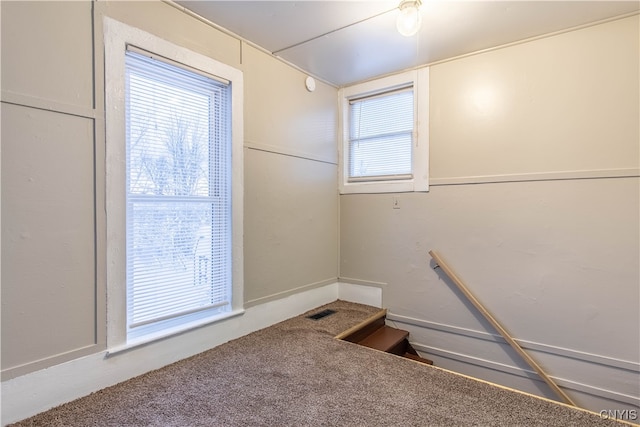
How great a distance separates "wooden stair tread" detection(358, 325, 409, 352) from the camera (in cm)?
280

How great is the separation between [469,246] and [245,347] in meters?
2.01

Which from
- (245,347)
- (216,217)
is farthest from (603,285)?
(216,217)

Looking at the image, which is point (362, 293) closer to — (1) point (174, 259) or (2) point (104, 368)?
(1) point (174, 259)

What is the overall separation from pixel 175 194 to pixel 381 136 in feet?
6.83

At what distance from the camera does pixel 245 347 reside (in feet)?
7.68

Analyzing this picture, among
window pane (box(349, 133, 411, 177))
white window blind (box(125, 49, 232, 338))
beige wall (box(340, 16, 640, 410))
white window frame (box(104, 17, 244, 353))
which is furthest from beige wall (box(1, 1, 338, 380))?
beige wall (box(340, 16, 640, 410))

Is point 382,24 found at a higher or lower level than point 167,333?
higher

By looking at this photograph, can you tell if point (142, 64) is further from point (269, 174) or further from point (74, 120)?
point (269, 174)

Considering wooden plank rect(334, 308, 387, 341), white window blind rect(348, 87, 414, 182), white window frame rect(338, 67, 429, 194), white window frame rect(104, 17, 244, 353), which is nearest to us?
white window frame rect(104, 17, 244, 353)

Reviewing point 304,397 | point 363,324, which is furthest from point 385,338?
point 304,397

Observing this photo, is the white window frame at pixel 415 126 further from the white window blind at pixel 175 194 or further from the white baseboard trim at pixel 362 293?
the white window blind at pixel 175 194

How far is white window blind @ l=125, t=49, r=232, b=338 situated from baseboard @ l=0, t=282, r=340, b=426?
0.42 feet

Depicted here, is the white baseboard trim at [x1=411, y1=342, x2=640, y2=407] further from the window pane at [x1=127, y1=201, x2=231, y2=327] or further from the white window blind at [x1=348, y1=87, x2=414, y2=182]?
the window pane at [x1=127, y1=201, x2=231, y2=327]

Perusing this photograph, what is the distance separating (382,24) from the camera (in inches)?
90.4
